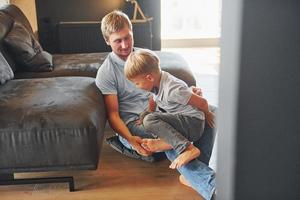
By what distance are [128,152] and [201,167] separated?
57 centimetres

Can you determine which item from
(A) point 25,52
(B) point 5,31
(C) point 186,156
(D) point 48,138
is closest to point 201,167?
(C) point 186,156

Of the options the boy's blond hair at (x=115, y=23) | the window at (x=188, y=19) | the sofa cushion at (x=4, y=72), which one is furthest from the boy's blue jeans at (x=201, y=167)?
the window at (x=188, y=19)

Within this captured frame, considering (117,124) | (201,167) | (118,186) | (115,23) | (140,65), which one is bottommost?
(118,186)

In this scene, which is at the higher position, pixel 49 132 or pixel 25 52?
pixel 25 52

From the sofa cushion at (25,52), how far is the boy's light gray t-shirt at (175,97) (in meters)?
1.13

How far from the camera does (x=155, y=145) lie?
1865 millimetres

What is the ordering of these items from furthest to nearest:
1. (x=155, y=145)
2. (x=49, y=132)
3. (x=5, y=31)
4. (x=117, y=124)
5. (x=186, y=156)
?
(x=5, y=31)
(x=117, y=124)
(x=155, y=145)
(x=186, y=156)
(x=49, y=132)

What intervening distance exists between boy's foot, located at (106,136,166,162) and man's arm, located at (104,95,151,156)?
0.64 feet

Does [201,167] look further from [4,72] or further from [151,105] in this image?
[4,72]

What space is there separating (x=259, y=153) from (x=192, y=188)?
1329 millimetres

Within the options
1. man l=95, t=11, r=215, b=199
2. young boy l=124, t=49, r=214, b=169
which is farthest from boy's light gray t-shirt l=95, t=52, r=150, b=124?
young boy l=124, t=49, r=214, b=169

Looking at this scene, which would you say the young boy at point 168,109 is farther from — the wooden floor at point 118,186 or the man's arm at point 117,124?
the wooden floor at point 118,186

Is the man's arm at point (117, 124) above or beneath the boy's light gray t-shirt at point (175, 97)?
beneath

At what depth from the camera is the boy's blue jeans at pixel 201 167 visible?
67.2 inches
